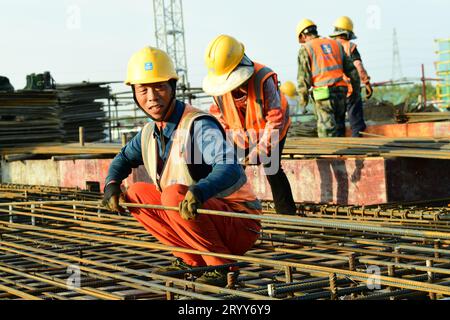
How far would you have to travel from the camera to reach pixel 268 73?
7.25 metres

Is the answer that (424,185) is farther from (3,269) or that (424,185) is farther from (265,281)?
(3,269)

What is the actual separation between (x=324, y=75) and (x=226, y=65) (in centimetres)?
272

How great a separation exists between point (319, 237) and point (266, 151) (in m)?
1.54

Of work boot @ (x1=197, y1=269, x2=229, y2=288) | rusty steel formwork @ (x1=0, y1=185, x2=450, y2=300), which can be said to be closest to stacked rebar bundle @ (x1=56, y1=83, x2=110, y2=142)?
rusty steel formwork @ (x1=0, y1=185, x2=450, y2=300)

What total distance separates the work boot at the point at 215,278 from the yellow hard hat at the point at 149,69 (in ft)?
3.83

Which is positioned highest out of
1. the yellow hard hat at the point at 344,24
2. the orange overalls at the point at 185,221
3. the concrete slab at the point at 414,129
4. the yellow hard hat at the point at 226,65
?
the yellow hard hat at the point at 344,24

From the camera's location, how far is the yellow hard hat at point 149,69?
17.3 feet

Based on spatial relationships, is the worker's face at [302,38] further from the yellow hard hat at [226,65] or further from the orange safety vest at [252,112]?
the yellow hard hat at [226,65]

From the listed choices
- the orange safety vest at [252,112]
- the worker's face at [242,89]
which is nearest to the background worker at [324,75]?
the orange safety vest at [252,112]

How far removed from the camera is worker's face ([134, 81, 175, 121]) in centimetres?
524

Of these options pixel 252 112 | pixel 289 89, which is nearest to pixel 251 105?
pixel 252 112

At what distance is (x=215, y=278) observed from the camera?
4812 mm
